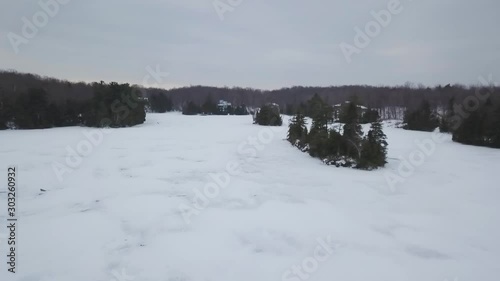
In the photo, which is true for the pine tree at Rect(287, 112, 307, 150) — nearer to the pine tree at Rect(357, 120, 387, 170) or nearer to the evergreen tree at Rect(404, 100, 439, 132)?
the pine tree at Rect(357, 120, 387, 170)

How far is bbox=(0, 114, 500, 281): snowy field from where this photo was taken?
7492 millimetres

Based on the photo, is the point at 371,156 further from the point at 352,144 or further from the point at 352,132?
the point at 352,132

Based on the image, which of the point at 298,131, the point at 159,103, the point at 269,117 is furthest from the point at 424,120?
the point at 159,103

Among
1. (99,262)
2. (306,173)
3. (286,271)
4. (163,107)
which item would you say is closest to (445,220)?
(286,271)

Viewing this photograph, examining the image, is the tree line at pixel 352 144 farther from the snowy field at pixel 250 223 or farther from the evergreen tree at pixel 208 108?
the evergreen tree at pixel 208 108

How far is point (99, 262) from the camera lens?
24.8 ft

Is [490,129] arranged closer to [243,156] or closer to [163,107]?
[243,156]

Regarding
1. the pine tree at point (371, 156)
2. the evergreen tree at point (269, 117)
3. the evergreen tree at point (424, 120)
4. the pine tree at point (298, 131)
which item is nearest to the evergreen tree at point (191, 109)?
the evergreen tree at point (269, 117)

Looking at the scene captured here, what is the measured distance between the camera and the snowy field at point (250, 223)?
749 centimetres

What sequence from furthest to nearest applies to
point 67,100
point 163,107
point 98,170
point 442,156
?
point 163,107 < point 67,100 < point 442,156 < point 98,170

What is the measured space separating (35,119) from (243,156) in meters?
43.5

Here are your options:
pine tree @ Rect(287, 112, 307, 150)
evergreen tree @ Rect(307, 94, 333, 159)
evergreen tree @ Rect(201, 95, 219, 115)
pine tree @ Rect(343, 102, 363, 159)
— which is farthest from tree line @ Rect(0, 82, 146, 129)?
pine tree @ Rect(343, 102, 363, 159)

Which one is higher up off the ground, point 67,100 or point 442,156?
point 67,100

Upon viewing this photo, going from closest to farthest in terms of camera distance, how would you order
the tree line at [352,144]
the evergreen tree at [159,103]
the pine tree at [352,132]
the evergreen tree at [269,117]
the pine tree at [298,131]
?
1. the tree line at [352,144]
2. the pine tree at [352,132]
3. the pine tree at [298,131]
4. the evergreen tree at [269,117]
5. the evergreen tree at [159,103]
